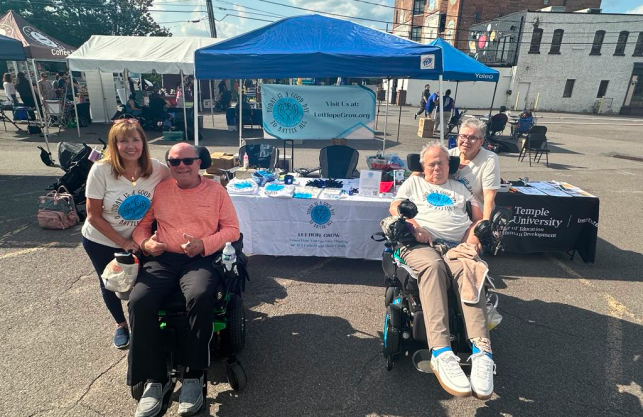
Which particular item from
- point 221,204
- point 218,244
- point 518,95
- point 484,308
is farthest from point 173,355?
point 518,95

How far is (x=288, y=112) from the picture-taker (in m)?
5.35

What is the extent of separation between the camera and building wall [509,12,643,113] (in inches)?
1053

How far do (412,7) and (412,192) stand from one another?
49255mm

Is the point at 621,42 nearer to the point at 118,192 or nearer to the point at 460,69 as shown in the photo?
the point at 460,69

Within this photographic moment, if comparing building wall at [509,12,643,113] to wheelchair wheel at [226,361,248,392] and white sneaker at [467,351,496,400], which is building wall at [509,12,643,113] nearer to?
white sneaker at [467,351,496,400]

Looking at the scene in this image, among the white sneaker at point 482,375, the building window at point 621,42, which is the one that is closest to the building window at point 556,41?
the building window at point 621,42

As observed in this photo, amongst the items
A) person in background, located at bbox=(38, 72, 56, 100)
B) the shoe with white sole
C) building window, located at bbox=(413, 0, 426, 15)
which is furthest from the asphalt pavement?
building window, located at bbox=(413, 0, 426, 15)

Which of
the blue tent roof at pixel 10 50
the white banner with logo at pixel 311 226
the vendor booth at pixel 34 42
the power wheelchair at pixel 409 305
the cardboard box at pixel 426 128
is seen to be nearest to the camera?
the power wheelchair at pixel 409 305

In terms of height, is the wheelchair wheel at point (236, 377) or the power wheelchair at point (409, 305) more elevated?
the power wheelchair at point (409, 305)

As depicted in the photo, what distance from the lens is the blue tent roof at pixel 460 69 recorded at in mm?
9812

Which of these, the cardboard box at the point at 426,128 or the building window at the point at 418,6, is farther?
the building window at the point at 418,6

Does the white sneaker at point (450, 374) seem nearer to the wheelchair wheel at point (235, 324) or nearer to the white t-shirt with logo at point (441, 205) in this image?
the white t-shirt with logo at point (441, 205)

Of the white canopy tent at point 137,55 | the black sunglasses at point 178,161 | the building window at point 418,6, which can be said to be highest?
the building window at point 418,6

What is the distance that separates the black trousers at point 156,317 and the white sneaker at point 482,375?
160 centimetres
